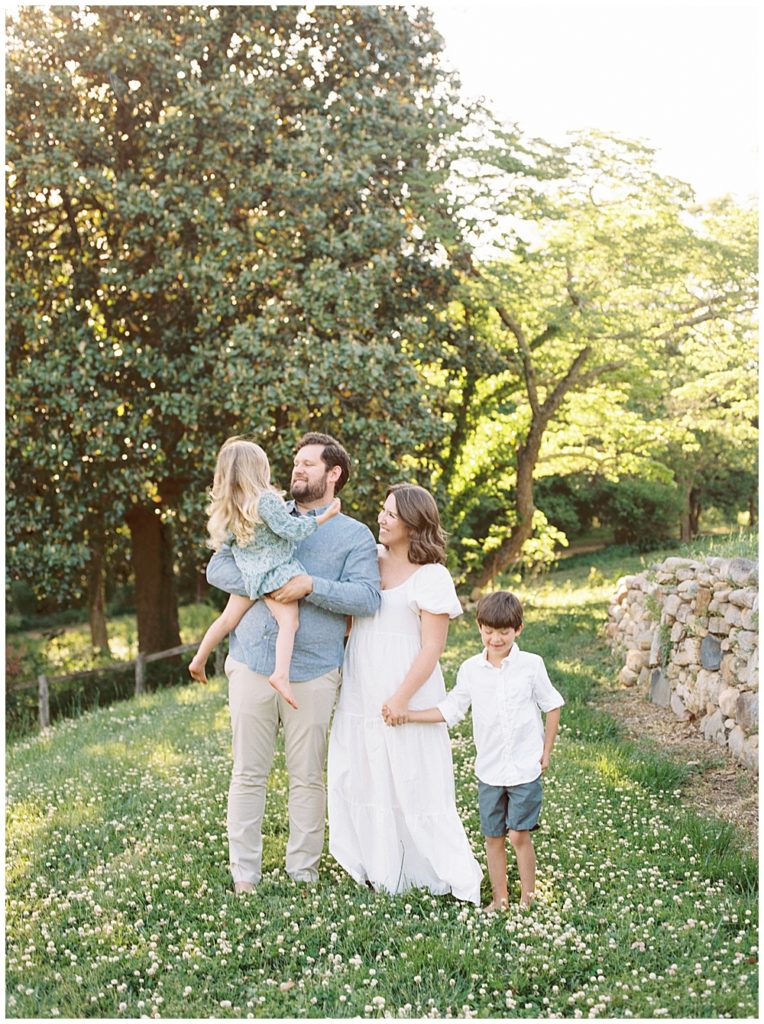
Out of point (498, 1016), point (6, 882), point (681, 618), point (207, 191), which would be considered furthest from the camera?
point (207, 191)

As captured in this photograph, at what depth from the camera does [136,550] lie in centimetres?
1563

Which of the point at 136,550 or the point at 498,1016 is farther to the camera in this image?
the point at 136,550

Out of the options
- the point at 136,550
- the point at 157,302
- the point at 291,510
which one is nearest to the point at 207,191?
the point at 157,302

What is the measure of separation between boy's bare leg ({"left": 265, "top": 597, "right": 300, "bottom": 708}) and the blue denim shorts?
1069mm

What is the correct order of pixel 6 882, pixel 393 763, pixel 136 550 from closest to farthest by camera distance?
pixel 393 763 → pixel 6 882 → pixel 136 550

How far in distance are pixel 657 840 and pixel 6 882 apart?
3.78m

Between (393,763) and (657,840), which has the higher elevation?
(393,763)

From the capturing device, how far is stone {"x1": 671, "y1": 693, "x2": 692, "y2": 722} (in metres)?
8.78

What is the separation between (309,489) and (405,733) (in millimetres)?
1366

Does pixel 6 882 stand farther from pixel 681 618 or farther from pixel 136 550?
pixel 136 550

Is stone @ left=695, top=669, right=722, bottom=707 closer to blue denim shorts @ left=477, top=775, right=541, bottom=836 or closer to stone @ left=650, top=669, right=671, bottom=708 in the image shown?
stone @ left=650, top=669, right=671, bottom=708

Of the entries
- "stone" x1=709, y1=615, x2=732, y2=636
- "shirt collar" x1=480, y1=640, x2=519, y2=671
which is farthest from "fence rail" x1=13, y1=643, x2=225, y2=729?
"shirt collar" x1=480, y1=640, x2=519, y2=671

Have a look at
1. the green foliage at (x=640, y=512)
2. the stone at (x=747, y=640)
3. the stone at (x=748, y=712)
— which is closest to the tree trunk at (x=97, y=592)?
the stone at (x=747, y=640)

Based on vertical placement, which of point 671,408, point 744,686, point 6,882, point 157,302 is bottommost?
point 6,882
